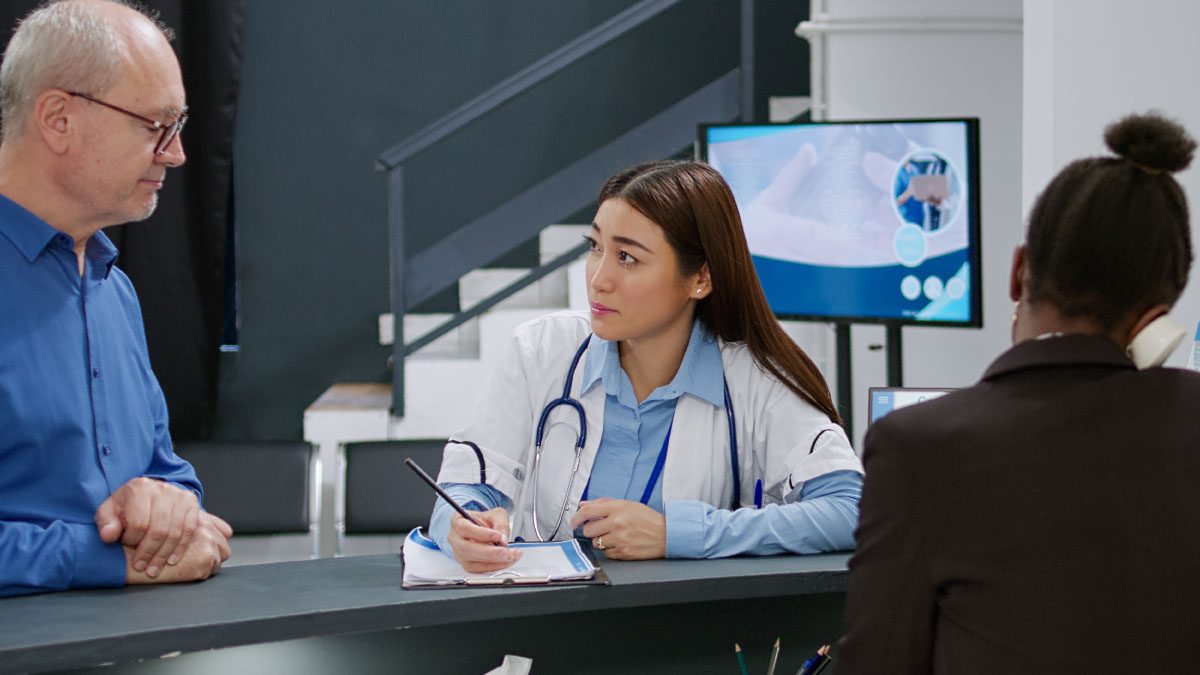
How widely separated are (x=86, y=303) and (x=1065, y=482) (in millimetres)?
1423

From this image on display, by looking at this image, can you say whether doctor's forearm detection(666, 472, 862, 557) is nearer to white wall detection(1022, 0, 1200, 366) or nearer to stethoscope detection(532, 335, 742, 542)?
stethoscope detection(532, 335, 742, 542)

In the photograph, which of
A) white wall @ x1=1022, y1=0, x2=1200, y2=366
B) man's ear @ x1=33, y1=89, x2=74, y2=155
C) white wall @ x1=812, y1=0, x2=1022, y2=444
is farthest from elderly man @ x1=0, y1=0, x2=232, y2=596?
white wall @ x1=812, y1=0, x2=1022, y2=444

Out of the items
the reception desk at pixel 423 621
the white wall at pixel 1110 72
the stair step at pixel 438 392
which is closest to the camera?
the reception desk at pixel 423 621

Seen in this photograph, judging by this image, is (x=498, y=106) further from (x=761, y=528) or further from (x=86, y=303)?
(x=761, y=528)

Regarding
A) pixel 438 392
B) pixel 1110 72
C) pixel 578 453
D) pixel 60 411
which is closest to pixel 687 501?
pixel 578 453

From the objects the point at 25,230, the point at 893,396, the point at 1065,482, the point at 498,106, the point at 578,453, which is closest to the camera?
the point at 1065,482

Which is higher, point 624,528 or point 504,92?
point 504,92

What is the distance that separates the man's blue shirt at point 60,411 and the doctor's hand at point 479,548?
0.45 m

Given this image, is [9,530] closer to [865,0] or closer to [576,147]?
[865,0]

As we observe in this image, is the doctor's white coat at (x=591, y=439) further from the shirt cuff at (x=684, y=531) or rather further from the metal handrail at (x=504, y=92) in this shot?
the metal handrail at (x=504, y=92)

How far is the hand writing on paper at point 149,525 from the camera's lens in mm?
1591

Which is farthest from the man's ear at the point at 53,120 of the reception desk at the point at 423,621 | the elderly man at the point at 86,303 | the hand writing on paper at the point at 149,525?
the reception desk at the point at 423,621

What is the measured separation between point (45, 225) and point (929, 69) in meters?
3.36

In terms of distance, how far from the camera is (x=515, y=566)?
5.45ft
